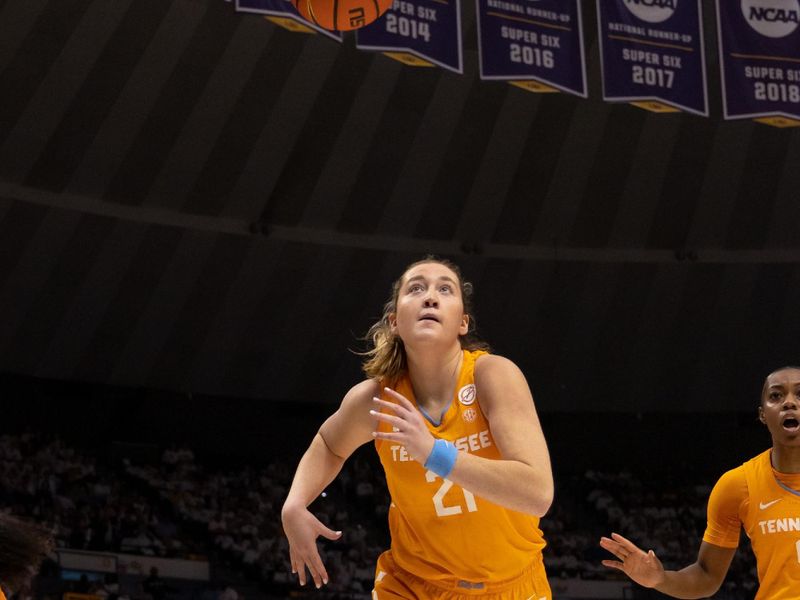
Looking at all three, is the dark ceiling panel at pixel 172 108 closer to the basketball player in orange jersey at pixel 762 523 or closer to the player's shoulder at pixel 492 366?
the basketball player in orange jersey at pixel 762 523

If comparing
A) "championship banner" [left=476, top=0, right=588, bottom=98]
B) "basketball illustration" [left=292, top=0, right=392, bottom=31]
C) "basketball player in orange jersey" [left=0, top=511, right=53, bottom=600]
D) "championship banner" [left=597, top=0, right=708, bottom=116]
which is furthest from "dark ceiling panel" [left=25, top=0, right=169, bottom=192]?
"basketball player in orange jersey" [left=0, top=511, right=53, bottom=600]

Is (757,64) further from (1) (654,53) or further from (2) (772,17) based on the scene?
(1) (654,53)

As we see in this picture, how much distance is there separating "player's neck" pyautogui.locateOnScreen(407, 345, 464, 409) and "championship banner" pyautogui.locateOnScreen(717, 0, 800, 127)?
9501mm

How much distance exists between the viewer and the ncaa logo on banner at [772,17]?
1323 cm

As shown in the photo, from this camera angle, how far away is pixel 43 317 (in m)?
22.0

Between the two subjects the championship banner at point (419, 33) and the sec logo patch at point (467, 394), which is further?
the championship banner at point (419, 33)

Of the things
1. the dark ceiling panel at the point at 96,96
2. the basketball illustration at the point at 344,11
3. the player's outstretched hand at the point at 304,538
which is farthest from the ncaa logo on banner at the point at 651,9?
the player's outstretched hand at the point at 304,538

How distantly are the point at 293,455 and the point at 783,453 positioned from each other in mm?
18415

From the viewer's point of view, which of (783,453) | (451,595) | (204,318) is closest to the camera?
(451,595)

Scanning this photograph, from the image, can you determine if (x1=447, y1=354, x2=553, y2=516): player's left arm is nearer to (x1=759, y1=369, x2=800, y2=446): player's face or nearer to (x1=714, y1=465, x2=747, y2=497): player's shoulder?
(x1=759, y1=369, x2=800, y2=446): player's face

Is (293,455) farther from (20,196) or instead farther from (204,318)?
(20,196)

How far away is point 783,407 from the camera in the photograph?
226 inches

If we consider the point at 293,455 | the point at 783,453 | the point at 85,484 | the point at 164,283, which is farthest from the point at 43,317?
the point at 783,453

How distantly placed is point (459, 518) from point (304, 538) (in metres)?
0.62
